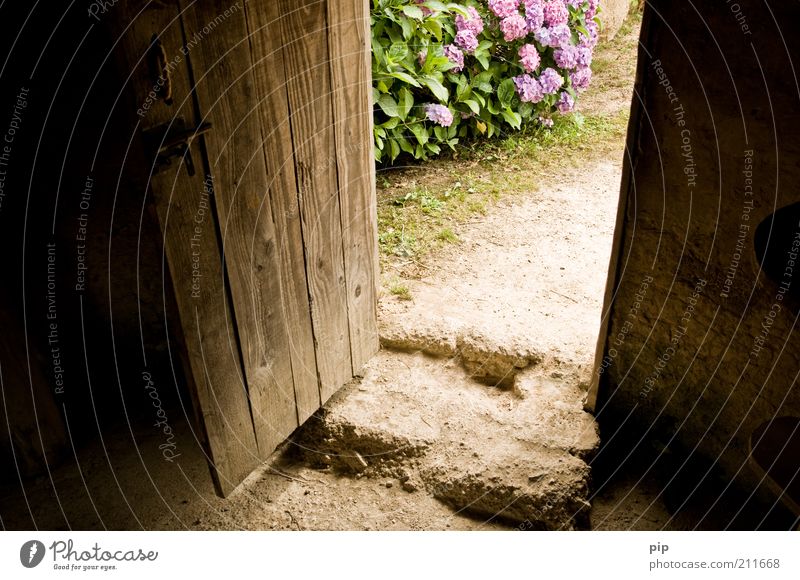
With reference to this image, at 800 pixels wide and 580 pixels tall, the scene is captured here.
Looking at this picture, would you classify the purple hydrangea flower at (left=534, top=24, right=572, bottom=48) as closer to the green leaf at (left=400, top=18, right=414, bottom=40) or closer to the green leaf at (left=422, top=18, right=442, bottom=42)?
the green leaf at (left=422, top=18, right=442, bottom=42)

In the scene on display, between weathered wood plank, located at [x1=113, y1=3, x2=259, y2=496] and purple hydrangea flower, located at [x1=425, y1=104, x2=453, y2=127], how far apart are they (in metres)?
2.44

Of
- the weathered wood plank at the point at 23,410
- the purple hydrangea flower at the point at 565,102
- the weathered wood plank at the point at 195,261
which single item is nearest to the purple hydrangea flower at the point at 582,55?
the purple hydrangea flower at the point at 565,102

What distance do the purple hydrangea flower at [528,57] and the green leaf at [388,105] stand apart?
988 millimetres

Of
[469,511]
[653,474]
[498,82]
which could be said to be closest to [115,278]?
[469,511]

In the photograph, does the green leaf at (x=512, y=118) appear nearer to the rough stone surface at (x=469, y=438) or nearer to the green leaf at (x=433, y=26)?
the green leaf at (x=433, y=26)

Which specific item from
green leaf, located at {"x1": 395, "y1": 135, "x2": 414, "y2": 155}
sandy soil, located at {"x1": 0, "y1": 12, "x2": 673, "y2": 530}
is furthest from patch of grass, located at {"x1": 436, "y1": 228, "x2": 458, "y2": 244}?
green leaf, located at {"x1": 395, "y1": 135, "x2": 414, "y2": 155}

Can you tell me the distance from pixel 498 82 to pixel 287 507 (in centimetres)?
309

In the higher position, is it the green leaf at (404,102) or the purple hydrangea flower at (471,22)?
the purple hydrangea flower at (471,22)

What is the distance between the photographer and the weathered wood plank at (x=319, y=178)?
1.92 meters

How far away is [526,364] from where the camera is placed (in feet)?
8.68

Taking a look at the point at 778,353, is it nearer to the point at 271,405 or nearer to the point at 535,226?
the point at 271,405

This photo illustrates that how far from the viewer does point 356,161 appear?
7.48 ft

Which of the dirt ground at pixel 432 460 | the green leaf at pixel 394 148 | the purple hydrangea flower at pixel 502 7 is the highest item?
the purple hydrangea flower at pixel 502 7

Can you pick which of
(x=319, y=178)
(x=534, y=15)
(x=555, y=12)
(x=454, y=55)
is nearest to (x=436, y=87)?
(x=454, y=55)
